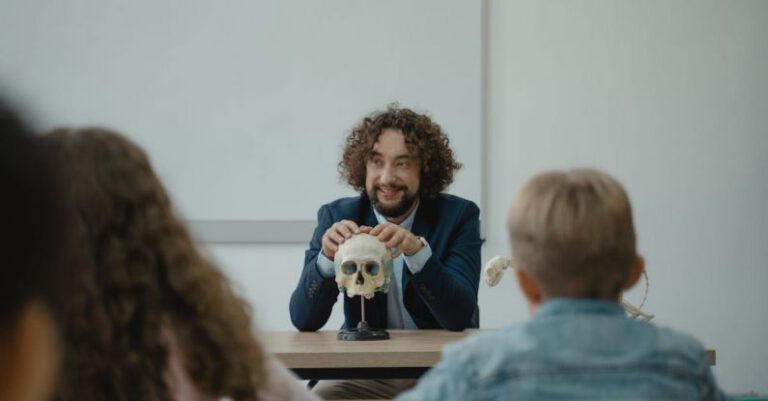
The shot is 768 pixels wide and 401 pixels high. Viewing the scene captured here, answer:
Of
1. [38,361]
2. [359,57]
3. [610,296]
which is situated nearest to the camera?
[38,361]

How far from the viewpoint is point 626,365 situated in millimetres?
1374

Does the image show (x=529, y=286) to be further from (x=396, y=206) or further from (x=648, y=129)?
(x=648, y=129)

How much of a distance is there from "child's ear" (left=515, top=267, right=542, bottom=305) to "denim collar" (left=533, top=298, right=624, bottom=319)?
0.06 metres

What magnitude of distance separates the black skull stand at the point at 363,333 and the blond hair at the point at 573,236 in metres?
1.77

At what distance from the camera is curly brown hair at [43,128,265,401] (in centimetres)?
128

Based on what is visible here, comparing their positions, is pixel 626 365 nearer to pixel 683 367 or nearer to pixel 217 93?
pixel 683 367

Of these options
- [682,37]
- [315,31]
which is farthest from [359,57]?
[682,37]

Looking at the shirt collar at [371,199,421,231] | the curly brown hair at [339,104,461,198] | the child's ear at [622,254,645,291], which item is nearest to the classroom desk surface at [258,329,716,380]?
the shirt collar at [371,199,421,231]

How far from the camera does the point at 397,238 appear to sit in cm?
327

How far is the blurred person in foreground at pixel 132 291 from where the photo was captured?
4.21 ft

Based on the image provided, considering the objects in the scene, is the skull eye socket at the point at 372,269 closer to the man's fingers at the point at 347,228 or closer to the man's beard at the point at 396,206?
the man's fingers at the point at 347,228

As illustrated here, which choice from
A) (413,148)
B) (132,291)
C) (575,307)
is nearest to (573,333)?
(575,307)

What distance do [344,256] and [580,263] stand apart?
5.90ft

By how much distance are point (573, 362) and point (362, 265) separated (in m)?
1.86
